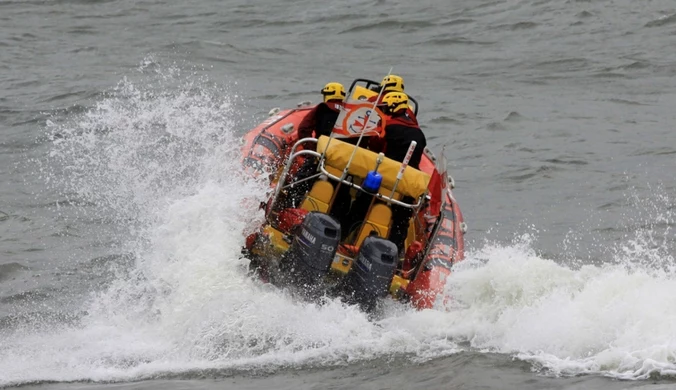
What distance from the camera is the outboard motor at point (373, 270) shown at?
7293mm

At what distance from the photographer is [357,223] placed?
26.8 ft

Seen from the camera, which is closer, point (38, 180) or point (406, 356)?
point (406, 356)

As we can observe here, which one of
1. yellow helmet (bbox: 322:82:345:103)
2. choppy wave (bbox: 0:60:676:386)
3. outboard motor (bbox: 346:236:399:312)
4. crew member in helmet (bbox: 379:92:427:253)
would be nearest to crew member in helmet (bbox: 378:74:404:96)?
yellow helmet (bbox: 322:82:345:103)

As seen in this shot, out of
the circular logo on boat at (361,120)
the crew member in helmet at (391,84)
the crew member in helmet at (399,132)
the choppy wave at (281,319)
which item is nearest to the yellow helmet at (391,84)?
the crew member in helmet at (391,84)

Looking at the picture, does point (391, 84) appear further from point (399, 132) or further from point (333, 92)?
point (399, 132)

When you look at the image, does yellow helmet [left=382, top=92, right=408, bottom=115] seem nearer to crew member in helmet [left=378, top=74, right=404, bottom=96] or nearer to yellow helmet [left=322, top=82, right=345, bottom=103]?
crew member in helmet [left=378, top=74, right=404, bottom=96]

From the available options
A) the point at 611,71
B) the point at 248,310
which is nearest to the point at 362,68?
the point at 611,71

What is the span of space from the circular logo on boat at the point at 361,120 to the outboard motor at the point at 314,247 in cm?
133

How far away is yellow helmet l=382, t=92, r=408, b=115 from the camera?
28.2 ft

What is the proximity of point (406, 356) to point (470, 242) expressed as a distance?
351 cm

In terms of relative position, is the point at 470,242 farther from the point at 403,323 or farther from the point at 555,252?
the point at 403,323

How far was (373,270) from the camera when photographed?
732cm

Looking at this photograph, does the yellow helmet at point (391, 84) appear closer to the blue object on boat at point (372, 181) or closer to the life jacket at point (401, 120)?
the life jacket at point (401, 120)

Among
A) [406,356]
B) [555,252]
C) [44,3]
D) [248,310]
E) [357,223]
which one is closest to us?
[406,356]
